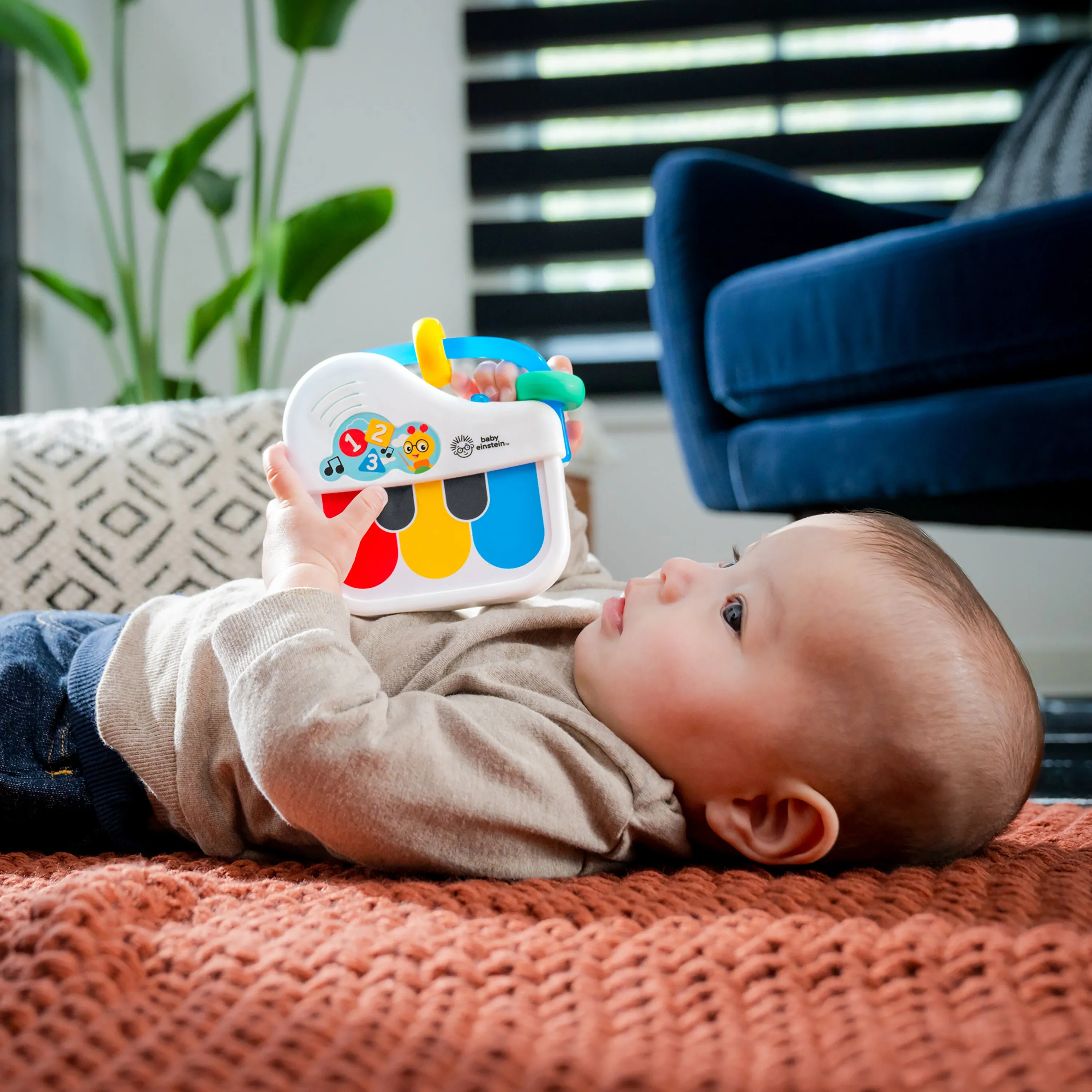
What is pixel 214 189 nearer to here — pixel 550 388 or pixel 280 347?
pixel 280 347

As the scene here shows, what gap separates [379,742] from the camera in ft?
1.80

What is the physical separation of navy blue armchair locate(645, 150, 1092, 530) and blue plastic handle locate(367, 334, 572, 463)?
59cm

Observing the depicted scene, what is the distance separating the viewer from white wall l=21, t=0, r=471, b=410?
2.34m

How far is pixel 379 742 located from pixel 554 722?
0.40 feet

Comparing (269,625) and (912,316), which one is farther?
(912,316)

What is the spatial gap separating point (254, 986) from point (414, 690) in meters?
0.26

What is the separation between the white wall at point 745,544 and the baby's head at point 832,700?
1.54 metres

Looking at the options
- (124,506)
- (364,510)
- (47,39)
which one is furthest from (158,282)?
(364,510)

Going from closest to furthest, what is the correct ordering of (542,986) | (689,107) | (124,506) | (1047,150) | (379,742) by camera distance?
1. (542,986)
2. (379,742)
3. (124,506)
4. (1047,150)
5. (689,107)

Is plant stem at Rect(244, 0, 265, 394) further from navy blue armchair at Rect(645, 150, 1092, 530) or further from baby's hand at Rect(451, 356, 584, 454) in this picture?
baby's hand at Rect(451, 356, 584, 454)

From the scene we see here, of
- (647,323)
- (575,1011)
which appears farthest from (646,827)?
(647,323)

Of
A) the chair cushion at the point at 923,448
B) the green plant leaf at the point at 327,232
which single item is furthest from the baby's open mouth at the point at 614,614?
the green plant leaf at the point at 327,232

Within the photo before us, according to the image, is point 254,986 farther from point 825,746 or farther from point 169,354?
point 169,354

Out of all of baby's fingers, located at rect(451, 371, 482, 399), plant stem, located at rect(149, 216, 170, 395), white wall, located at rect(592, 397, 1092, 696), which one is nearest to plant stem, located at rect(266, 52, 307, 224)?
plant stem, located at rect(149, 216, 170, 395)
